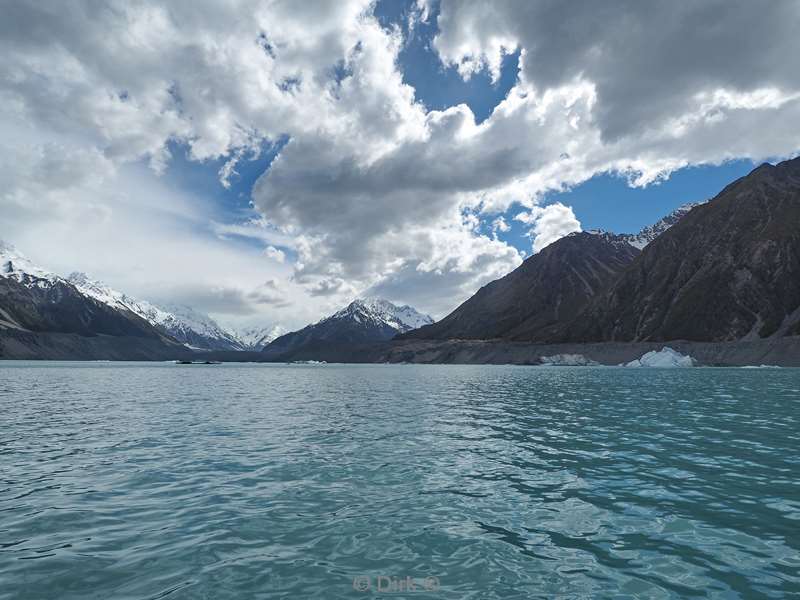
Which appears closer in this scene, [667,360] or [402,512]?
[402,512]

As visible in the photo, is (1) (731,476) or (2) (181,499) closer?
(2) (181,499)

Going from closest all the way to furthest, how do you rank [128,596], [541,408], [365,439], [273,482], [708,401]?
[128,596], [273,482], [365,439], [541,408], [708,401]

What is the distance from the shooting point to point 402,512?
17203mm

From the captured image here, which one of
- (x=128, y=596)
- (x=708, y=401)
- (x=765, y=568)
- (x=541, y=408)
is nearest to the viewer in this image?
(x=128, y=596)

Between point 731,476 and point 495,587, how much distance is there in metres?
16.2

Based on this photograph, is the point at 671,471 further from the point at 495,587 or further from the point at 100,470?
the point at 100,470

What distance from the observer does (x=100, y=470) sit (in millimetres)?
24125

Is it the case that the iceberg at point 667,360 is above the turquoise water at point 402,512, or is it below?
above

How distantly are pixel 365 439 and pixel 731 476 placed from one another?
20211 millimetres

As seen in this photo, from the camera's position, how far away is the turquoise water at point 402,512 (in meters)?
12.1

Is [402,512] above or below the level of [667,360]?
below

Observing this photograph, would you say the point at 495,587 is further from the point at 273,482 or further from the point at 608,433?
the point at 608,433

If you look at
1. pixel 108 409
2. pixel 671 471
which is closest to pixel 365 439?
pixel 671 471

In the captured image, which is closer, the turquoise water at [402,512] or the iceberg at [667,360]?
the turquoise water at [402,512]
